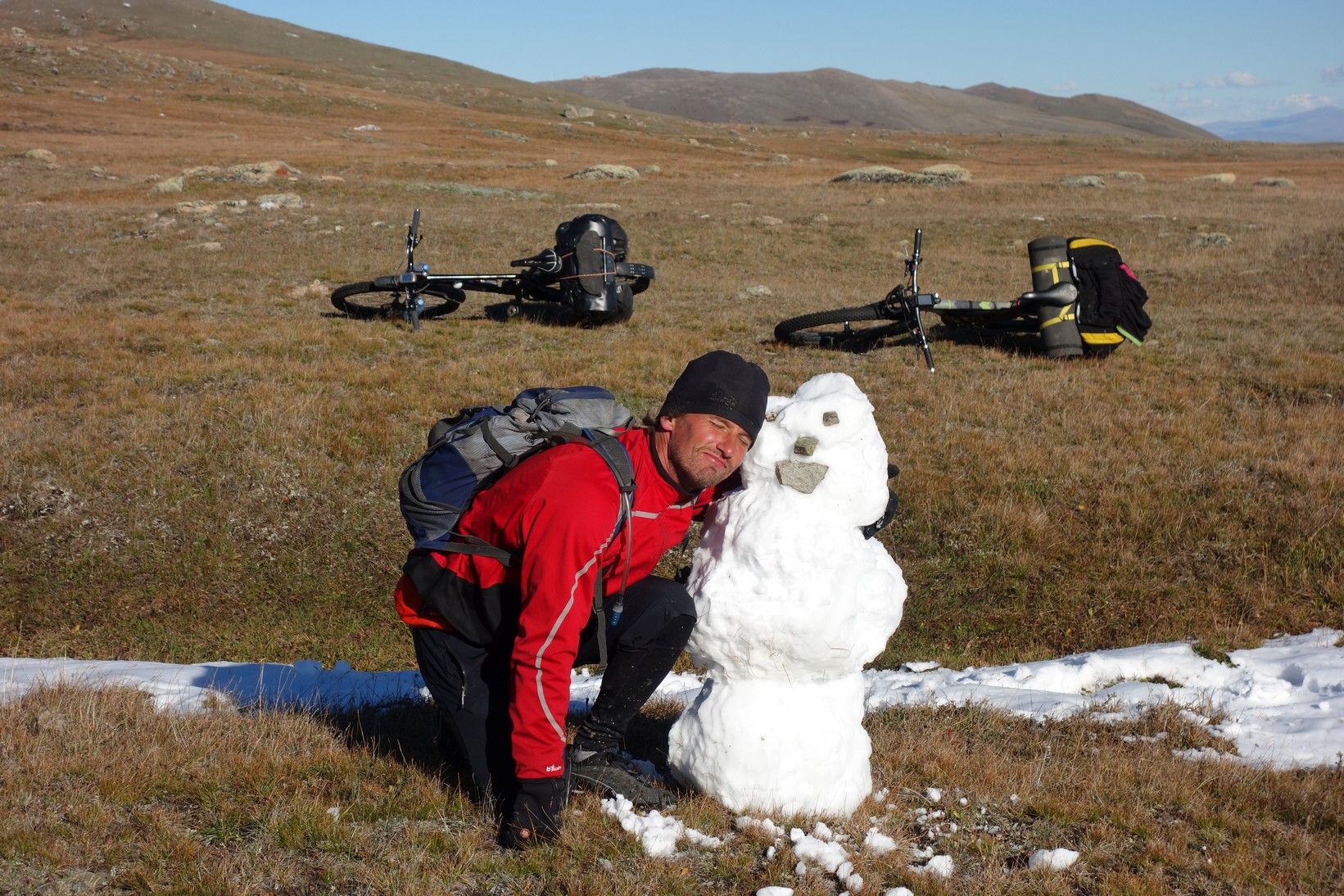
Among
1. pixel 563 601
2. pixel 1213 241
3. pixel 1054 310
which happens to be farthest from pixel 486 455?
pixel 1213 241

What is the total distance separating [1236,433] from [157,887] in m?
Result: 10.9

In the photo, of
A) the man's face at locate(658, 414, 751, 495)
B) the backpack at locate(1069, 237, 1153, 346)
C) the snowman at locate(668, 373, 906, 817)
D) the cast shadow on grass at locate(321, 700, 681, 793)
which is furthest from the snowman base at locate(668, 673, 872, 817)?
the backpack at locate(1069, 237, 1153, 346)

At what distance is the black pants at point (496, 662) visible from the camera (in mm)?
4020

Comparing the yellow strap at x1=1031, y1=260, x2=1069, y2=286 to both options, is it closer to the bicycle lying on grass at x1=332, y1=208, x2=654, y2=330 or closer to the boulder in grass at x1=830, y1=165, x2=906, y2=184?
the bicycle lying on grass at x1=332, y1=208, x2=654, y2=330

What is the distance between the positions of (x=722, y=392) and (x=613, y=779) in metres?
1.77

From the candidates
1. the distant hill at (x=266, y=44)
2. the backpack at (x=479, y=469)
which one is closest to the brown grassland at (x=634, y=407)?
the backpack at (x=479, y=469)

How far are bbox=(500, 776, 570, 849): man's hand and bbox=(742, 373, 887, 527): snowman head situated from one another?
1.47 m

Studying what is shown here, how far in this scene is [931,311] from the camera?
1369cm

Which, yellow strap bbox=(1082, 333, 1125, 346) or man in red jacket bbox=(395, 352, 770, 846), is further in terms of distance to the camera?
yellow strap bbox=(1082, 333, 1125, 346)

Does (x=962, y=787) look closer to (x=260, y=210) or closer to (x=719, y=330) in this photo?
(x=719, y=330)

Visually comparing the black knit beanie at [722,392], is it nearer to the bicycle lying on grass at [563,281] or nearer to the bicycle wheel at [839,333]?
the bicycle wheel at [839,333]

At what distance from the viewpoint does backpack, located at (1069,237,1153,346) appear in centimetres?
1346

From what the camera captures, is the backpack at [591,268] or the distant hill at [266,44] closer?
the backpack at [591,268]

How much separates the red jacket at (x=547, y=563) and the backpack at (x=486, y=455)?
6 cm
